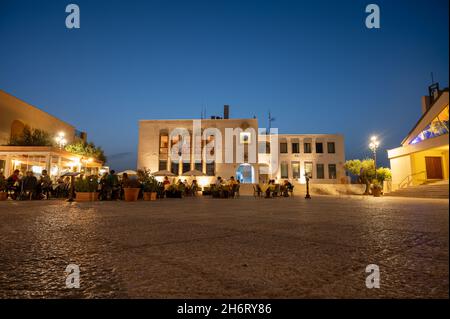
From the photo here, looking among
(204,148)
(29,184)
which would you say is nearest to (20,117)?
(29,184)

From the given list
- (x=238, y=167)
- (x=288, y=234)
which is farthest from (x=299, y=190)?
(x=288, y=234)

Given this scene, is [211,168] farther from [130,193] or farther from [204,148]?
[130,193]

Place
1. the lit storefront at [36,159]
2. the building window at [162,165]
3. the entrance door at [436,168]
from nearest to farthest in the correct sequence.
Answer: the entrance door at [436,168], the lit storefront at [36,159], the building window at [162,165]

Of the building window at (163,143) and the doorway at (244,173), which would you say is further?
the building window at (163,143)

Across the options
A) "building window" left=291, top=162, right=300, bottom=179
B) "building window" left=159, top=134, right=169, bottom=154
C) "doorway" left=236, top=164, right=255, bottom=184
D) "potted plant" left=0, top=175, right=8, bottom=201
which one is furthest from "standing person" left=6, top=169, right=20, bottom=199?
"building window" left=291, top=162, right=300, bottom=179

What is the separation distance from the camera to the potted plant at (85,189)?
936 cm

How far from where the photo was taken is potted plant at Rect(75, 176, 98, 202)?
936 cm

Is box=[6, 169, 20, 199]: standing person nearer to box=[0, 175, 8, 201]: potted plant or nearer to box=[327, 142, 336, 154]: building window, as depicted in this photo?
box=[0, 175, 8, 201]: potted plant

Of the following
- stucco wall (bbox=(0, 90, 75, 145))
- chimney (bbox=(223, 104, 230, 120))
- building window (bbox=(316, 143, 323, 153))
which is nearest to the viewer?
stucco wall (bbox=(0, 90, 75, 145))

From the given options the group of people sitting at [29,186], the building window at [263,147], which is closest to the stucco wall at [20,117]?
the group of people sitting at [29,186]

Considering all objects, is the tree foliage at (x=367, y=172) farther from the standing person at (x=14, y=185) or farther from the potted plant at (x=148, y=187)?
the standing person at (x=14, y=185)

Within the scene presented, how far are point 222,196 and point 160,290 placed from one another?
14.3m

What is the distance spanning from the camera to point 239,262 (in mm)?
1412
